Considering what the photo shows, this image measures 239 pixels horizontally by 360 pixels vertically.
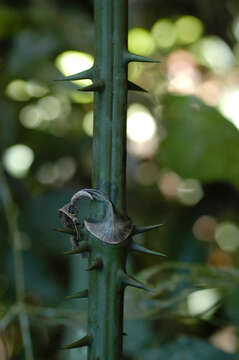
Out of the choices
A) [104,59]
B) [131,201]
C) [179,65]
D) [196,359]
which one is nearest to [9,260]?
[131,201]

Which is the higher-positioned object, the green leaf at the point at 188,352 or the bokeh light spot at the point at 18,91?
the bokeh light spot at the point at 18,91

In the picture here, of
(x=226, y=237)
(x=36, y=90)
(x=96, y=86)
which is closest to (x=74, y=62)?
(x=36, y=90)

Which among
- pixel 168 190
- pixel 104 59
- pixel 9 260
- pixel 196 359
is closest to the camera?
pixel 104 59

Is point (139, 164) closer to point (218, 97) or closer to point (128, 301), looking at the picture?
point (218, 97)

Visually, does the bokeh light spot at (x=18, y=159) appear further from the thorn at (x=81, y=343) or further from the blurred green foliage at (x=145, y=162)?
the thorn at (x=81, y=343)

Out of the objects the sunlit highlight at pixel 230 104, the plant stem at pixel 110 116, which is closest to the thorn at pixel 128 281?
the plant stem at pixel 110 116
